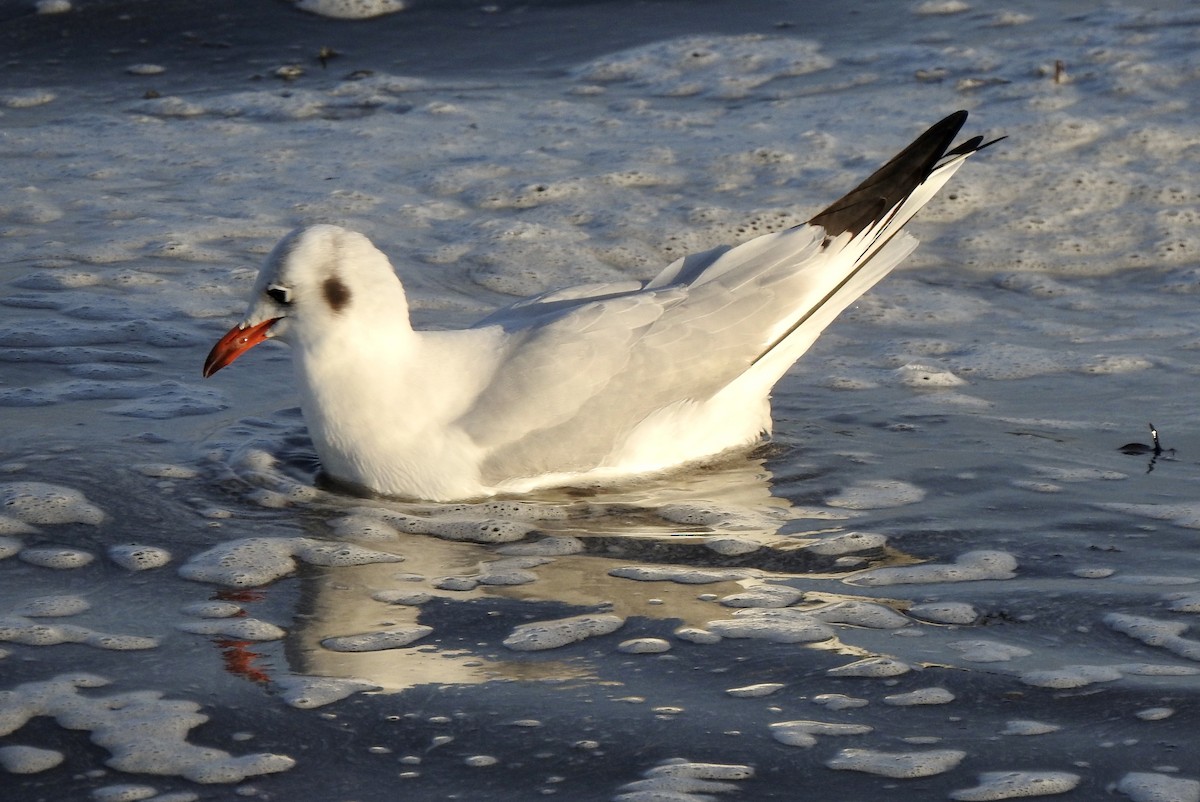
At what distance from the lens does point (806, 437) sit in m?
5.53

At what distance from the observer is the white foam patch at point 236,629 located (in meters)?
3.93

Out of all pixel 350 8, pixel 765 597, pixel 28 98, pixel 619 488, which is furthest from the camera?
pixel 350 8

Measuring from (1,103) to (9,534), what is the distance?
563 cm

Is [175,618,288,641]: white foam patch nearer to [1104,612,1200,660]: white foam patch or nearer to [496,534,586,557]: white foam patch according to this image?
[496,534,586,557]: white foam patch

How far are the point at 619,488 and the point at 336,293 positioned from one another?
1044 millimetres

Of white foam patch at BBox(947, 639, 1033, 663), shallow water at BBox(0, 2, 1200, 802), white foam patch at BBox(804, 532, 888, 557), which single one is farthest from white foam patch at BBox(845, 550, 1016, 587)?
white foam patch at BBox(947, 639, 1033, 663)

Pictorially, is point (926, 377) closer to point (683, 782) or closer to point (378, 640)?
point (378, 640)

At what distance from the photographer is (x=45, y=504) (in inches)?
185

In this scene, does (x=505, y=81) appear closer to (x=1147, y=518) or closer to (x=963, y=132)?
(x=963, y=132)

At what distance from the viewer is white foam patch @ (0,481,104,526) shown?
462cm

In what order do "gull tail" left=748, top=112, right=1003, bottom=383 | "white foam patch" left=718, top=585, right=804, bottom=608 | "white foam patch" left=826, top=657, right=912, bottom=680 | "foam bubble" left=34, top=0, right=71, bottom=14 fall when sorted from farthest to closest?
"foam bubble" left=34, top=0, right=71, bottom=14 → "gull tail" left=748, top=112, right=1003, bottom=383 → "white foam patch" left=718, top=585, right=804, bottom=608 → "white foam patch" left=826, top=657, right=912, bottom=680

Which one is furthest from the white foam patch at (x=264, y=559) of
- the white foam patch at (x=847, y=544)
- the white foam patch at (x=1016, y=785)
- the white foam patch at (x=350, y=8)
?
the white foam patch at (x=350, y=8)

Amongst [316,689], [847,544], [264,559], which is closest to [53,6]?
[264,559]

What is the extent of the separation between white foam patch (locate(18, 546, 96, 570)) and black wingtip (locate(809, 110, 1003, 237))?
2617 millimetres
